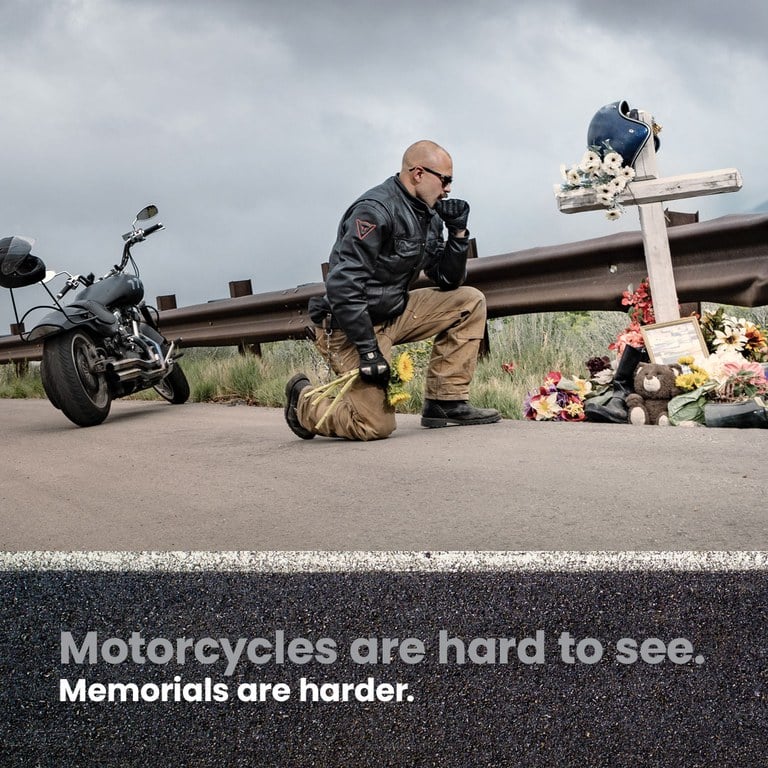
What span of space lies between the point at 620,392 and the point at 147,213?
3328 millimetres

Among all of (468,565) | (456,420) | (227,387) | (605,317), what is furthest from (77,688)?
(605,317)

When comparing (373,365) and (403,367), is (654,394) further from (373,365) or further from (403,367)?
(373,365)

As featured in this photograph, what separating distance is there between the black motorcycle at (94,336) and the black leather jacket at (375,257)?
1.98 meters

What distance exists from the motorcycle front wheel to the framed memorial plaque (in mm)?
3384

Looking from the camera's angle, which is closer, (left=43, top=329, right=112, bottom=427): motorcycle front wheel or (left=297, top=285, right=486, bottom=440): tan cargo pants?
(left=297, top=285, right=486, bottom=440): tan cargo pants

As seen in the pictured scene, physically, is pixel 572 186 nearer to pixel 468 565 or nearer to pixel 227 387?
pixel 227 387

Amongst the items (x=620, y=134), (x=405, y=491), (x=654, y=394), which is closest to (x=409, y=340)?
(x=654, y=394)

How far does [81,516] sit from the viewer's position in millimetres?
3336

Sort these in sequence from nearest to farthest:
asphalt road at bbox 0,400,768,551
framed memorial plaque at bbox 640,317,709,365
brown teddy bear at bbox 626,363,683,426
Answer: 1. asphalt road at bbox 0,400,768,551
2. brown teddy bear at bbox 626,363,683,426
3. framed memorial plaque at bbox 640,317,709,365

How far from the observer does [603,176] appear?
20.3 feet

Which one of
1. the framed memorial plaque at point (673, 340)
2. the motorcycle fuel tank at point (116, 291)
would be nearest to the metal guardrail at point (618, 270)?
the framed memorial plaque at point (673, 340)

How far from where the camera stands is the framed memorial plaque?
5680 millimetres

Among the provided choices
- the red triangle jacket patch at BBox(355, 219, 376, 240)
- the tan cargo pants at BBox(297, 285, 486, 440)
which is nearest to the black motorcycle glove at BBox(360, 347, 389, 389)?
the tan cargo pants at BBox(297, 285, 486, 440)

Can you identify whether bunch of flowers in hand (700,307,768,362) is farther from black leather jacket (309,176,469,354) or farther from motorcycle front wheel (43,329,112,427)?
motorcycle front wheel (43,329,112,427)
